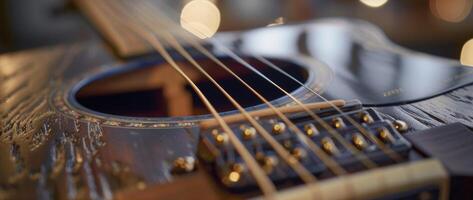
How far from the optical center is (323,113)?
504mm

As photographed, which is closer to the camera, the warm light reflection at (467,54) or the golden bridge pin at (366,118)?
the golden bridge pin at (366,118)

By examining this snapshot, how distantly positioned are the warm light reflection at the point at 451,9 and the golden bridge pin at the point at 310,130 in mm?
2445

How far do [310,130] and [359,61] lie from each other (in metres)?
0.42

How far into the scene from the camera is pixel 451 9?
2.55m

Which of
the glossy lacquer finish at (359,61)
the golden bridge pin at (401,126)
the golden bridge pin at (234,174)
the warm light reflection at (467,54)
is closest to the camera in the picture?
the golden bridge pin at (234,174)

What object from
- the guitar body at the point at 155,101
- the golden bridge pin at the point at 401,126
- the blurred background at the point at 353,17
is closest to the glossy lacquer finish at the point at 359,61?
the guitar body at the point at 155,101

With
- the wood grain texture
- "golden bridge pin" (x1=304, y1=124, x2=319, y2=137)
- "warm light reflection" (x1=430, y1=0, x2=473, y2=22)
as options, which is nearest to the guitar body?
the wood grain texture

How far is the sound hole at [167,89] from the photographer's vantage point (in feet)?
2.80

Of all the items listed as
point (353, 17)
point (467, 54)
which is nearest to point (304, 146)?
point (467, 54)

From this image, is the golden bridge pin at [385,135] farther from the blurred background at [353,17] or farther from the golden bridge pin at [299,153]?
the blurred background at [353,17]

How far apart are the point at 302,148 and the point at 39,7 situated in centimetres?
178

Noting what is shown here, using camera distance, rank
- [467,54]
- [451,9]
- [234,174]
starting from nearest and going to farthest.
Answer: [234,174], [467,54], [451,9]

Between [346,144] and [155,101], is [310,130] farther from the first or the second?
[155,101]

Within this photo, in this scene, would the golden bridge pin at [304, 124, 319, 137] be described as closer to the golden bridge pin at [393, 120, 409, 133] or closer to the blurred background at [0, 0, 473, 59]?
the golden bridge pin at [393, 120, 409, 133]
